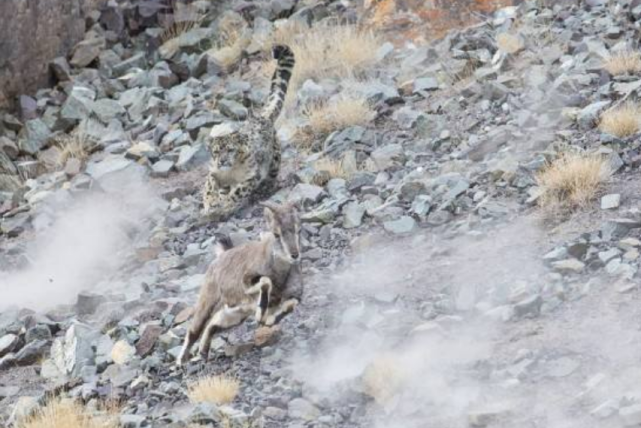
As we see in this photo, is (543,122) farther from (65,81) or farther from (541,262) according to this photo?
(65,81)

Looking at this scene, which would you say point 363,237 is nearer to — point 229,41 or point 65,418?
point 65,418

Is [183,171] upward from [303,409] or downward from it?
downward

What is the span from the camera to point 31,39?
18703 mm

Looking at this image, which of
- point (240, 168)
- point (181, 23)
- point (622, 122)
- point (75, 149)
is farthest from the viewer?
point (181, 23)

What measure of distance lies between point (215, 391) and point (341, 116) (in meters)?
5.95

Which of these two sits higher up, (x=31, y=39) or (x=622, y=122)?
(x=622, y=122)

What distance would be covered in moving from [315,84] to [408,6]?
1970mm

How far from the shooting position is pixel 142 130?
1712 cm

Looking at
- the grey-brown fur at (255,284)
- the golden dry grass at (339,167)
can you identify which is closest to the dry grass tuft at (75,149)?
the golden dry grass at (339,167)

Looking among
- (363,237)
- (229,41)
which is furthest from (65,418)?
(229,41)

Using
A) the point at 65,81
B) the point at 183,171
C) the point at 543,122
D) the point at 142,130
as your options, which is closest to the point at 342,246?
the point at 543,122

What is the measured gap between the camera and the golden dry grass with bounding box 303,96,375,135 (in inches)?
589

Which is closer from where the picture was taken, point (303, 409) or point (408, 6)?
point (303, 409)

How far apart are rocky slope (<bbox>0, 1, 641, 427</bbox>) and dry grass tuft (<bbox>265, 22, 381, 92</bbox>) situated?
0.15 m
